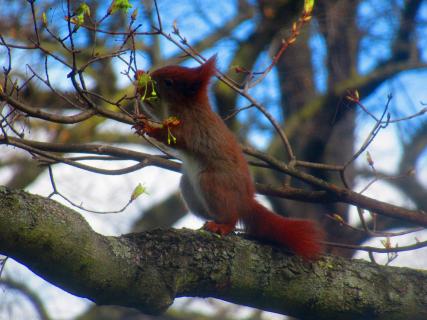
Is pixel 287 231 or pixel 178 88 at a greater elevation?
pixel 178 88

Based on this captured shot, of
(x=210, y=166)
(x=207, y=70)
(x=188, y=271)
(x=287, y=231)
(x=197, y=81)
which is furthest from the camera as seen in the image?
(x=197, y=81)

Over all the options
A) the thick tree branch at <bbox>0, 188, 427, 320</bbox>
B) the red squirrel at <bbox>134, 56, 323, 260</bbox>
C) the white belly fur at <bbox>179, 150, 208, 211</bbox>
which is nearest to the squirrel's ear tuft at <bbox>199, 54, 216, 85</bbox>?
the red squirrel at <bbox>134, 56, 323, 260</bbox>

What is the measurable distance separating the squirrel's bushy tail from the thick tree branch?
0.07 meters

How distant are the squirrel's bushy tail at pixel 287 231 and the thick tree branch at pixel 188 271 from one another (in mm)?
70

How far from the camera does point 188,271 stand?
2.73 meters

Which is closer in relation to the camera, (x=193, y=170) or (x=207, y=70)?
(x=193, y=170)

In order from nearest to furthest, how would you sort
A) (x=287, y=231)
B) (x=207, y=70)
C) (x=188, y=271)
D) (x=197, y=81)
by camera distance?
(x=188, y=271) < (x=287, y=231) < (x=207, y=70) < (x=197, y=81)

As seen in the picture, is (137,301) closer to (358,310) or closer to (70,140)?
(358,310)

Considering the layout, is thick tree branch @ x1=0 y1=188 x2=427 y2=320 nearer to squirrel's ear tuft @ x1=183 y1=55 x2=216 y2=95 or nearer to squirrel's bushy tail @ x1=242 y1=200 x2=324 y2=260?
squirrel's bushy tail @ x1=242 y1=200 x2=324 y2=260

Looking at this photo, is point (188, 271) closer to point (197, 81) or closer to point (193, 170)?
point (193, 170)

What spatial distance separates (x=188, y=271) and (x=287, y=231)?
700 mm

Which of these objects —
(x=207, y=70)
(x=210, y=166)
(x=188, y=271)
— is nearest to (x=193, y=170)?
(x=210, y=166)

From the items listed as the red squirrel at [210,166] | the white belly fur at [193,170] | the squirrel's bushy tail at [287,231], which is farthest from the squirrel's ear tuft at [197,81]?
the squirrel's bushy tail at [287,231]

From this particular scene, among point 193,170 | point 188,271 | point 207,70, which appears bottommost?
point 188,271
